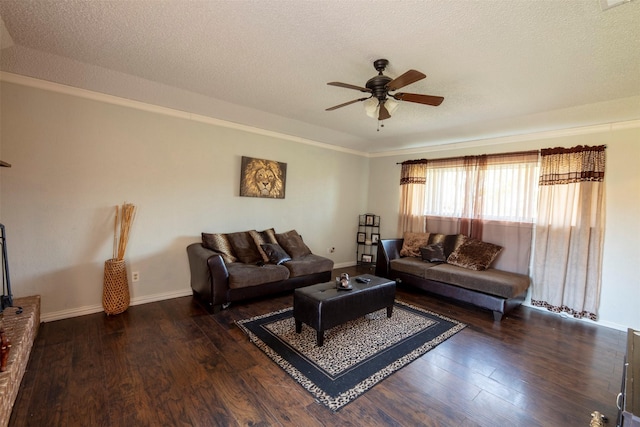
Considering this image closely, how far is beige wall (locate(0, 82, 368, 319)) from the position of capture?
2.61 meters

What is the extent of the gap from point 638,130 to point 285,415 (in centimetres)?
462

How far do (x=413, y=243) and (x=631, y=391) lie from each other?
3366 millimetres

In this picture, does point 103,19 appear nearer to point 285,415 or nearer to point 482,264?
point 285,415

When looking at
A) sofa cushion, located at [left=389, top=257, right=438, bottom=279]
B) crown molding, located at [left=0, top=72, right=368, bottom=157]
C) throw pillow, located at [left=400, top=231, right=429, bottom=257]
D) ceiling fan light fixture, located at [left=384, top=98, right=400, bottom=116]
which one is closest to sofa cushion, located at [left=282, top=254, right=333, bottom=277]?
sofa cushion, located at [left=389, top=257, right=438, bottom=279]

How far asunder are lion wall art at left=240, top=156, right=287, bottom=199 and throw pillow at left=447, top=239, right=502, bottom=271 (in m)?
2.92

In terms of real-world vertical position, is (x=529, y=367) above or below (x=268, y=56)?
below

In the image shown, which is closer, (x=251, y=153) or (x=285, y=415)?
(x=285, y=415)

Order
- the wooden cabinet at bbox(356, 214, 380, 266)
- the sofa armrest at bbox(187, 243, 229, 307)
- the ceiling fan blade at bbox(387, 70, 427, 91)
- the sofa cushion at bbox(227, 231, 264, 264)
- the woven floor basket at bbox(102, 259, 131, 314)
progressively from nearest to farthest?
1. the ceiling fan blade at bbox(387, 70, 427, 91)
2. the woven floor basket at bbox(102, 259, 131, 314)
3. the sofa armrest at bbox(187, 243, 229, 307)
4. the sofa cushion at bbox(227, 231, 264, 264)
5. the wooden cabinet at bbox(356, 214, 380, 266)

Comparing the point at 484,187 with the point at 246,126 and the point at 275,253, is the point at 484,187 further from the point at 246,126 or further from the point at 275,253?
the point at 246,126

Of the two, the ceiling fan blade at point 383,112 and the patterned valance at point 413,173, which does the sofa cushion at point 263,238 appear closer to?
the ceiling fan blade at point 383,112

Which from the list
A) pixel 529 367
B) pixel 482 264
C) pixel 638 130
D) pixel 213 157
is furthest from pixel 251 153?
pixel 638 130

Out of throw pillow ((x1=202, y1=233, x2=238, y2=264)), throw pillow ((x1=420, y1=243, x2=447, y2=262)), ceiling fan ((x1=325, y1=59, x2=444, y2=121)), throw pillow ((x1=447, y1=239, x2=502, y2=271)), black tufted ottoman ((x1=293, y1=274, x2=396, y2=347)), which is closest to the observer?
ceiling fan ((x1=325, y1=59, x2=444, y2=121))

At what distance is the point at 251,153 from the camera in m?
4.13

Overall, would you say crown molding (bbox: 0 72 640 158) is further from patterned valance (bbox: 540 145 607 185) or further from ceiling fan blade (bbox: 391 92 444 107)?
ceiling fan blade (bbox: 391 92 444 107)
